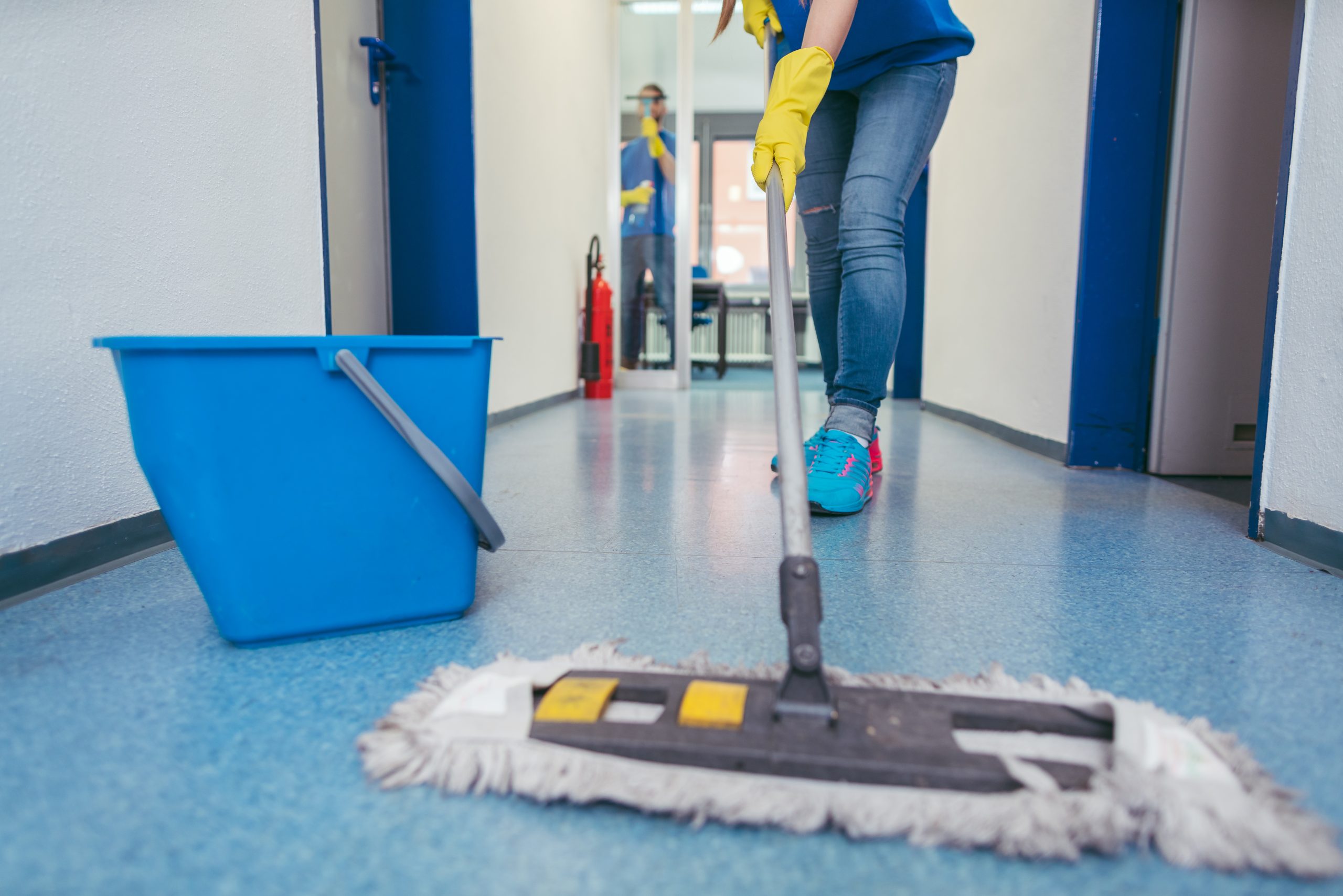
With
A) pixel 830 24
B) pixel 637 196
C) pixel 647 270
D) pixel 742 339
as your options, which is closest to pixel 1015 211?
pixel 830 24

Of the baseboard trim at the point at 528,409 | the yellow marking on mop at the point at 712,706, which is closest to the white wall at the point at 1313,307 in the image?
the yellow marking on mop at the point at 712,706

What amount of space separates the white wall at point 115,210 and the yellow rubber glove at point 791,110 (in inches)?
27.1

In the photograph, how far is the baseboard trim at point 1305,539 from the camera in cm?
92

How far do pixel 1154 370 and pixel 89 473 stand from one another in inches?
70.8

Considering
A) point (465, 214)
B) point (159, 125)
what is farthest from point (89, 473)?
point (465, 214)

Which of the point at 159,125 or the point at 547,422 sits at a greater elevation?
the point at 159,125

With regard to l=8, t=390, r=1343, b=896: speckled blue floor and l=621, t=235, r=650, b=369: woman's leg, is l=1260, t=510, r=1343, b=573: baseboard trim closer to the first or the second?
l=8, t=390, r=1343, b=896: speckled blue floor

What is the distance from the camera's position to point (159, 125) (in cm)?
94

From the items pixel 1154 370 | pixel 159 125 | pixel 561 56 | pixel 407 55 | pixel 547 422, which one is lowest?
pixel 547 422

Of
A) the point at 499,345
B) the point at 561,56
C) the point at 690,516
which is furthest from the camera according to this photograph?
the point at 561,56

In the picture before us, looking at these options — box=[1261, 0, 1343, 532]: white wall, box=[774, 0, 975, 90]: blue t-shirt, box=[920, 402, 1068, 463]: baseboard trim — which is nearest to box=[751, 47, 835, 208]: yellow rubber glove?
box=[774, 0, 975, 90]: blue t-shirt

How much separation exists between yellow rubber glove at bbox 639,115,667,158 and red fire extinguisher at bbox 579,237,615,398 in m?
0.91

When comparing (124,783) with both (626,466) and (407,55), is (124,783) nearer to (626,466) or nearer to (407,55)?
(626,466)

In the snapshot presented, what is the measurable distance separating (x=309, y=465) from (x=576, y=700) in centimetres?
30
